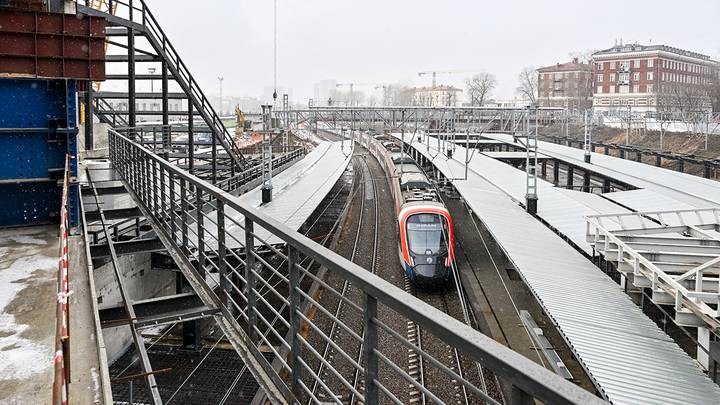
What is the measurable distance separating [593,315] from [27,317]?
8.34 metres

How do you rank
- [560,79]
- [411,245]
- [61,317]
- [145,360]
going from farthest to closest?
1. [560,79]
2. [411,245]
3. [145,360]
4. [61,317]

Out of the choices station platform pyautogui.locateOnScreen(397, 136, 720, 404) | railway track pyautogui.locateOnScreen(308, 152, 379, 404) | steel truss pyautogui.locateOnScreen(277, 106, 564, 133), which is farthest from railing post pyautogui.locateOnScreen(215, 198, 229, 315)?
steel truss pyautogui.locateOnScreen(277, 106, 564, 133)

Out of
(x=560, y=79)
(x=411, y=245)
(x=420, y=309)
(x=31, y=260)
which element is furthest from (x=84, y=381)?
(x=560, y=79)

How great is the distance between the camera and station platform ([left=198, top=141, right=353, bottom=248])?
1439cm

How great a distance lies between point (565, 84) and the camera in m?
86.0

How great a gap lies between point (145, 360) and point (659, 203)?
16.7 meters

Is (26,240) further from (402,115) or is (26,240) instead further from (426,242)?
(402,115)

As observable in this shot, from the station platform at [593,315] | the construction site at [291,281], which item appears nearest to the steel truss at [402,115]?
the construction site at [291,281]

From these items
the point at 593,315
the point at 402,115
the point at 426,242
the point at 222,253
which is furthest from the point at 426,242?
the point at 222,253

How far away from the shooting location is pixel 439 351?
1145 centimetres

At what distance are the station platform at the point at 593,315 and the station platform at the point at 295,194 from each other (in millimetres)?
4996

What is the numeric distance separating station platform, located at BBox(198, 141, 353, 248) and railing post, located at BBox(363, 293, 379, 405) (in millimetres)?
6943

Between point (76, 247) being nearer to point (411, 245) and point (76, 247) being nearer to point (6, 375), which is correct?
point (6, 375)

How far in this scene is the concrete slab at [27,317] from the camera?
325cm
